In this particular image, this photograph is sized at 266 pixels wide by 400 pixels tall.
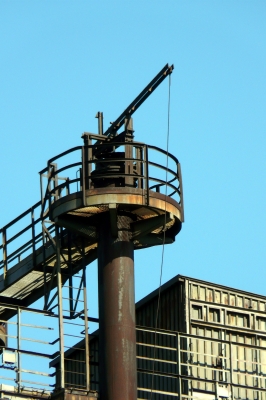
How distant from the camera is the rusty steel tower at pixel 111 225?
3022cm

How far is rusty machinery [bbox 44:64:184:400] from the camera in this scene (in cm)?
3016

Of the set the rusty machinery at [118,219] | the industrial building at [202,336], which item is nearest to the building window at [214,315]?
the industrial building at [202,336]

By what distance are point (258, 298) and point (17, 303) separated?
8.23 metres

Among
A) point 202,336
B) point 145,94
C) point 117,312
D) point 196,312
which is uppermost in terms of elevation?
point 145,94

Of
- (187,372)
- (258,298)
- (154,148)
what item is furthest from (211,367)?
(154,148)

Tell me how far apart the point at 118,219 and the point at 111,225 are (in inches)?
13.3

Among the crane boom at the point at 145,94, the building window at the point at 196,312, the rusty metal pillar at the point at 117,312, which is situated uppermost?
the crane boom at the point at 145,94

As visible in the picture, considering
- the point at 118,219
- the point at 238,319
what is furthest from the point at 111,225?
the point at 238,319

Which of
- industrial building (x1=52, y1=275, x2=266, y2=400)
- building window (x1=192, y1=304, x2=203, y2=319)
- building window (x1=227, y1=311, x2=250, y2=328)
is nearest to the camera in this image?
industrial building (x1=52, y1=275, x2=266, y2=400)

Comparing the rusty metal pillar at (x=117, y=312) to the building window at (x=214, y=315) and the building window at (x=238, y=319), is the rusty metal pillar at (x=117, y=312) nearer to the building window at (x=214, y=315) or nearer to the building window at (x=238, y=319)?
the building window at (x=214, y=315)

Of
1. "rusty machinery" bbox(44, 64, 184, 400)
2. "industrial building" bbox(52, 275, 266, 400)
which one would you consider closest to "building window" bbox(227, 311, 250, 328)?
"industrial building" bbox(52, 275, 266, 400)

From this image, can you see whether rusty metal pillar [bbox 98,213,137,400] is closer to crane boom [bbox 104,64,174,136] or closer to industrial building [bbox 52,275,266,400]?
crane boom [bbox 104,64,174,136]

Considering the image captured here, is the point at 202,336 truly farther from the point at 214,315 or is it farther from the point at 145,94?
the point at 145,94

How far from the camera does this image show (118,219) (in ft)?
103
